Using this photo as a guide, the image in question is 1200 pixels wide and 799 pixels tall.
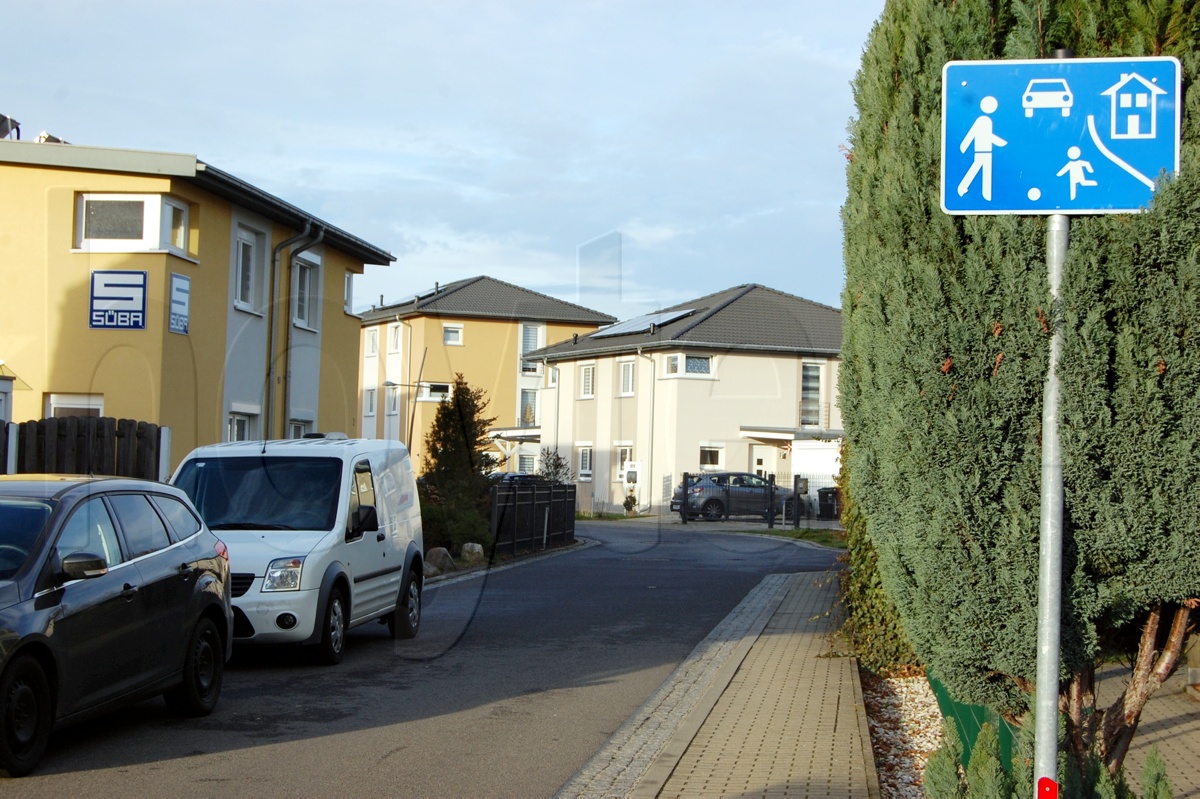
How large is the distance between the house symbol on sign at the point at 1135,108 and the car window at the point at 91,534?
6.04 metres

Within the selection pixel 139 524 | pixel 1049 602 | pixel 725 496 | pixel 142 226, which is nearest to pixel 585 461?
pixel 725 496

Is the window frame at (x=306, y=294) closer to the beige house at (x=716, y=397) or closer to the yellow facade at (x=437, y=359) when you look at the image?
the yellow facade at (x=437, y=359)

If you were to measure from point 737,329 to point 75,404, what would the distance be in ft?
112

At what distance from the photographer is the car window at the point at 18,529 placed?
7176 mm

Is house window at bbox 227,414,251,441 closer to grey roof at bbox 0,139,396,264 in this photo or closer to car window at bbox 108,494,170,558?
grey roof at bbox 0,139,396,264

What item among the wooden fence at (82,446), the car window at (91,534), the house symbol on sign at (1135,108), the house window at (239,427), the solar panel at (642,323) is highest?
the solar panel at (642,323)

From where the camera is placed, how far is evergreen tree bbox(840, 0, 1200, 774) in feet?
15.2

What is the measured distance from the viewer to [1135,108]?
4.43 metres

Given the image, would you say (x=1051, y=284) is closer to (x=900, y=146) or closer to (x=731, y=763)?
(x=900, y=146)

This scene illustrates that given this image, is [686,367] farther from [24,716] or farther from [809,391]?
[24,716]

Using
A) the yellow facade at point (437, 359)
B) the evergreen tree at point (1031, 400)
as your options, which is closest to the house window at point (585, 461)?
the yellow facade at point (437, 359)

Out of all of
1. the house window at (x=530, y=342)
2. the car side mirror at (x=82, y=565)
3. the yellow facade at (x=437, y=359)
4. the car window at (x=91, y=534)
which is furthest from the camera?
the house window at (x=530, y=342)

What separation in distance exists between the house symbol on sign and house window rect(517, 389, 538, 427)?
59109mm

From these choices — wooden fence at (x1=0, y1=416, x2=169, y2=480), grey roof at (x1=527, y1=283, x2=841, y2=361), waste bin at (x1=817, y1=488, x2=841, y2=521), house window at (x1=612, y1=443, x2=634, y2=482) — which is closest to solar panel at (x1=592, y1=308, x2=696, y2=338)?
grey roof at (x1=527, y1=283, x2=841, y2=361)
